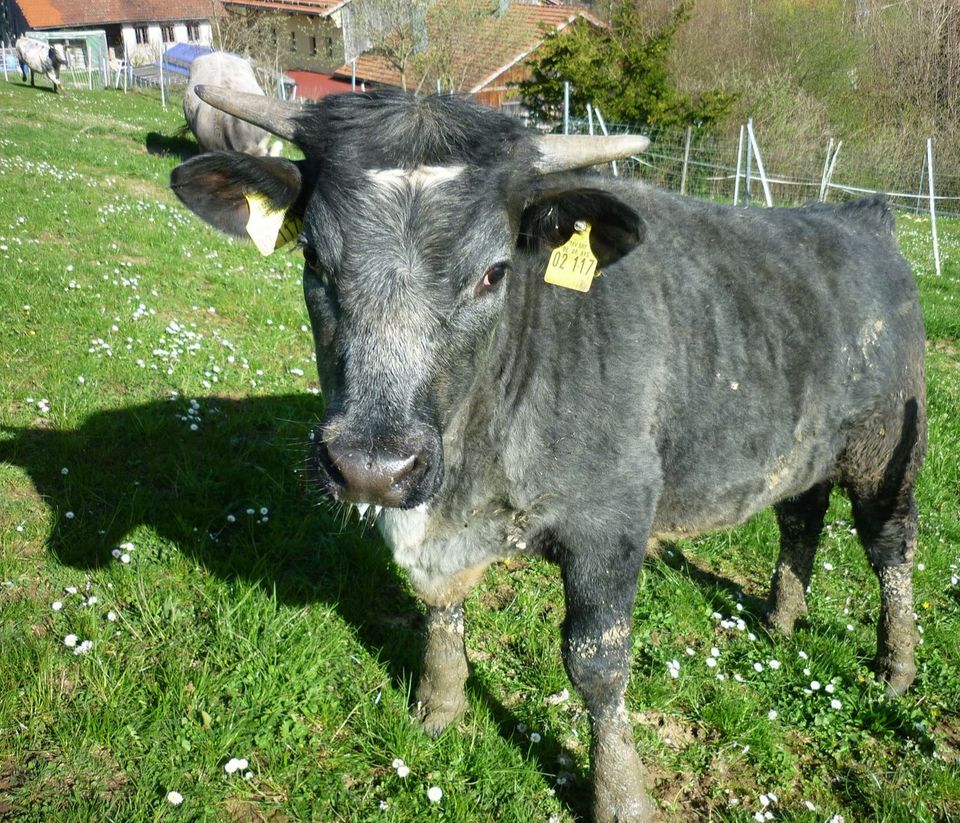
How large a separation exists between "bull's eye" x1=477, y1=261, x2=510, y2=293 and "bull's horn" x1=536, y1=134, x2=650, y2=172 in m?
0.43

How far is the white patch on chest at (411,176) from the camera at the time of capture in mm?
2635

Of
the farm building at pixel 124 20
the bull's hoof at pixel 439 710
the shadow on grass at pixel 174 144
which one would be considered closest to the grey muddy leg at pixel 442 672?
the bull's hoof at pixel 439 710

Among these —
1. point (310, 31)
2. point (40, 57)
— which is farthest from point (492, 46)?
point (310, 31)

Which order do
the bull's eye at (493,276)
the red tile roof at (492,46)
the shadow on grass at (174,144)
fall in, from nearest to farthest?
the bull's eye at (493,276)
the shadow on grass at (174,144)
the red tile roof at (492,46)

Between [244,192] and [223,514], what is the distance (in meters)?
2.19

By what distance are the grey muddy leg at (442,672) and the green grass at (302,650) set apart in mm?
94

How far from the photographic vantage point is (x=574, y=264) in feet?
9.90

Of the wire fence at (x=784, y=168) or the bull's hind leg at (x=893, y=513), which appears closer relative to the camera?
the bull's hind leg at (x=893, y=513)

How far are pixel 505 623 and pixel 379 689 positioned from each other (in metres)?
0.88

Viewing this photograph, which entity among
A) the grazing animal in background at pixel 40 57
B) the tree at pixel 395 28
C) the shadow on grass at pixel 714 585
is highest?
the tree at pixel 395 28

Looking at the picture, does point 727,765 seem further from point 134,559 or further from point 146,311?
point 146,311

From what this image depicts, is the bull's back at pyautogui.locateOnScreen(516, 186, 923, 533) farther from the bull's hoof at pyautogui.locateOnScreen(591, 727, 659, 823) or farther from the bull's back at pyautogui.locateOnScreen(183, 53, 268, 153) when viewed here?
the bull's back at pyautogui.locateOnScreen(183, 53, 268, 153)

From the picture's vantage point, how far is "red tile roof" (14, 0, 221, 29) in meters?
57.3

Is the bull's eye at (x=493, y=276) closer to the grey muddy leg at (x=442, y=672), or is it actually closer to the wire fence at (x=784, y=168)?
the grey muddy leg at (x=442, y=672)
